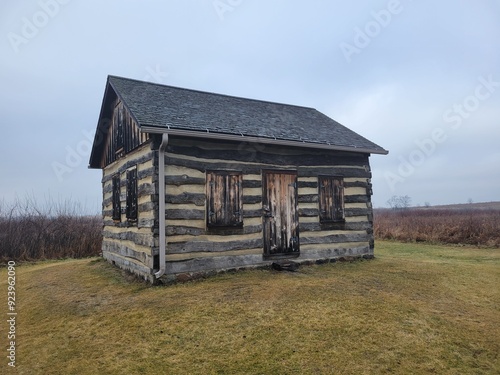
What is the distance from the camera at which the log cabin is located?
315 inches

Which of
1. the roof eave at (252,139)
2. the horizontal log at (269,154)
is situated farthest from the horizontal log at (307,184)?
the roof eave at (252,139)

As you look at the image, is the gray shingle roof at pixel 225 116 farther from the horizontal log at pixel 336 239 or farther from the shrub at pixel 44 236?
the shrub at pixel 44 236

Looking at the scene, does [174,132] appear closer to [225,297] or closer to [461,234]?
[225,297]

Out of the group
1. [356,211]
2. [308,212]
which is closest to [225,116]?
[308,212]

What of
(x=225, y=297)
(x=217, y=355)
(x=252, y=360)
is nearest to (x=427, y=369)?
(x=252, y=360)

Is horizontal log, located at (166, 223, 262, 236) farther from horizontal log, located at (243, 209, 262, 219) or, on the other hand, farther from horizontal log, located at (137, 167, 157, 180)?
horizontal log, located at (137, 167, 157, 180)

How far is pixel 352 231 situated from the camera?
35.8ft

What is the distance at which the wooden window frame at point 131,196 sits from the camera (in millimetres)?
9203

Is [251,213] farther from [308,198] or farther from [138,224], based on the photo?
[138,224]

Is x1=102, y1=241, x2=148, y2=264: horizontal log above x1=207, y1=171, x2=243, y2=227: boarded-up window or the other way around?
the other way around

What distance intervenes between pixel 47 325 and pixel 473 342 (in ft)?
22.3

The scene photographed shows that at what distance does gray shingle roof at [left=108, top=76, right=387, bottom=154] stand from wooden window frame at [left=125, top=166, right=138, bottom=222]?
187 centimetres

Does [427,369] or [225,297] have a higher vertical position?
[225,297]

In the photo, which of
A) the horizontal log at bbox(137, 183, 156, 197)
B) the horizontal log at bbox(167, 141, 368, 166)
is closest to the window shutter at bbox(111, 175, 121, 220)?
the horizontal log at bbox(137, 183, 156, 197)
